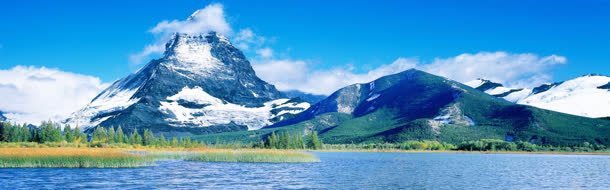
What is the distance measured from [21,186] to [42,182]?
15.4ft

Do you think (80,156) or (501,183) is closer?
(501,183)

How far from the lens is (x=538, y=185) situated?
8356cm

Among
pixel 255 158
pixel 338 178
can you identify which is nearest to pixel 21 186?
pixel 338 178

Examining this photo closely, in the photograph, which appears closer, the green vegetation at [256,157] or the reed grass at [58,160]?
the reed grass at [58,160]

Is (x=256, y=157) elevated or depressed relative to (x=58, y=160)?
elevated

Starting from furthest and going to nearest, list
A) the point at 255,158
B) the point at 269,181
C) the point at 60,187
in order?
the point at 255,158, the point at 269,181, the point at 60,187

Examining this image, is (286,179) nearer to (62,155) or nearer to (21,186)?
(21,186)

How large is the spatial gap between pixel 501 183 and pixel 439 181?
8.41m

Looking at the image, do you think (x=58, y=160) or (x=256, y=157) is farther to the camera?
→ (x=256, y=157)

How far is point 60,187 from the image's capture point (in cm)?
6931

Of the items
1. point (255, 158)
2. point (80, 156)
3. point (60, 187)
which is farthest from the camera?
point (255, 158)

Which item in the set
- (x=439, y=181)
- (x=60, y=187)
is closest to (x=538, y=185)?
(x=439, y=181)

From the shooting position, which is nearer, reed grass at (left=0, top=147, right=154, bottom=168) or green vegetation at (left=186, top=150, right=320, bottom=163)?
reed grass at (left=0, top=147, right=154, bottom=168)

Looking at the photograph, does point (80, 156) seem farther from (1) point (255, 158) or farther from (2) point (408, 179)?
(2) point (408, 179)
